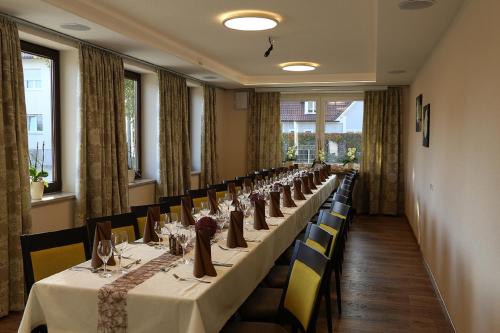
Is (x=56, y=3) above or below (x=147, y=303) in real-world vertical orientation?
above

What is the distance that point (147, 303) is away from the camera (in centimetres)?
215

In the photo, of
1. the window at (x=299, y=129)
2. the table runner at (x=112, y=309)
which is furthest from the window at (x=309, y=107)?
the table runner at (x=112, y=309)

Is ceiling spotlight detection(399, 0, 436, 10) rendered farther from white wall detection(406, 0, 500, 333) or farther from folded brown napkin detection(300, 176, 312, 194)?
folded brown napkin detection(300, 176, 312, 194)

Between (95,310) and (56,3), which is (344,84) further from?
(95,310)

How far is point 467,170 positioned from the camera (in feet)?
10.7

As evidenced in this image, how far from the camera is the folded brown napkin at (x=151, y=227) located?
318 centimetres

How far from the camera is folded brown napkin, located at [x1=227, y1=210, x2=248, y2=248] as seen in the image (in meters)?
3.05

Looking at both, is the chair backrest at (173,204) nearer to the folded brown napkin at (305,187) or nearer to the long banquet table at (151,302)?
the long banquet table at (151,302)

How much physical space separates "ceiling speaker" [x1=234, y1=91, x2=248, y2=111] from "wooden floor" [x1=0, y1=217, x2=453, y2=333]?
427 centimetres

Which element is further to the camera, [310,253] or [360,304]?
[360,304]

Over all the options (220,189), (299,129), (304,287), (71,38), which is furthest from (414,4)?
(299,129)

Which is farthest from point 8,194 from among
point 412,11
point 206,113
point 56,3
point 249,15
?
point 206,113

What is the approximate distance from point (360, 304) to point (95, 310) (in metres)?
2.80

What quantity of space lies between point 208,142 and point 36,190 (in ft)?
15.4
